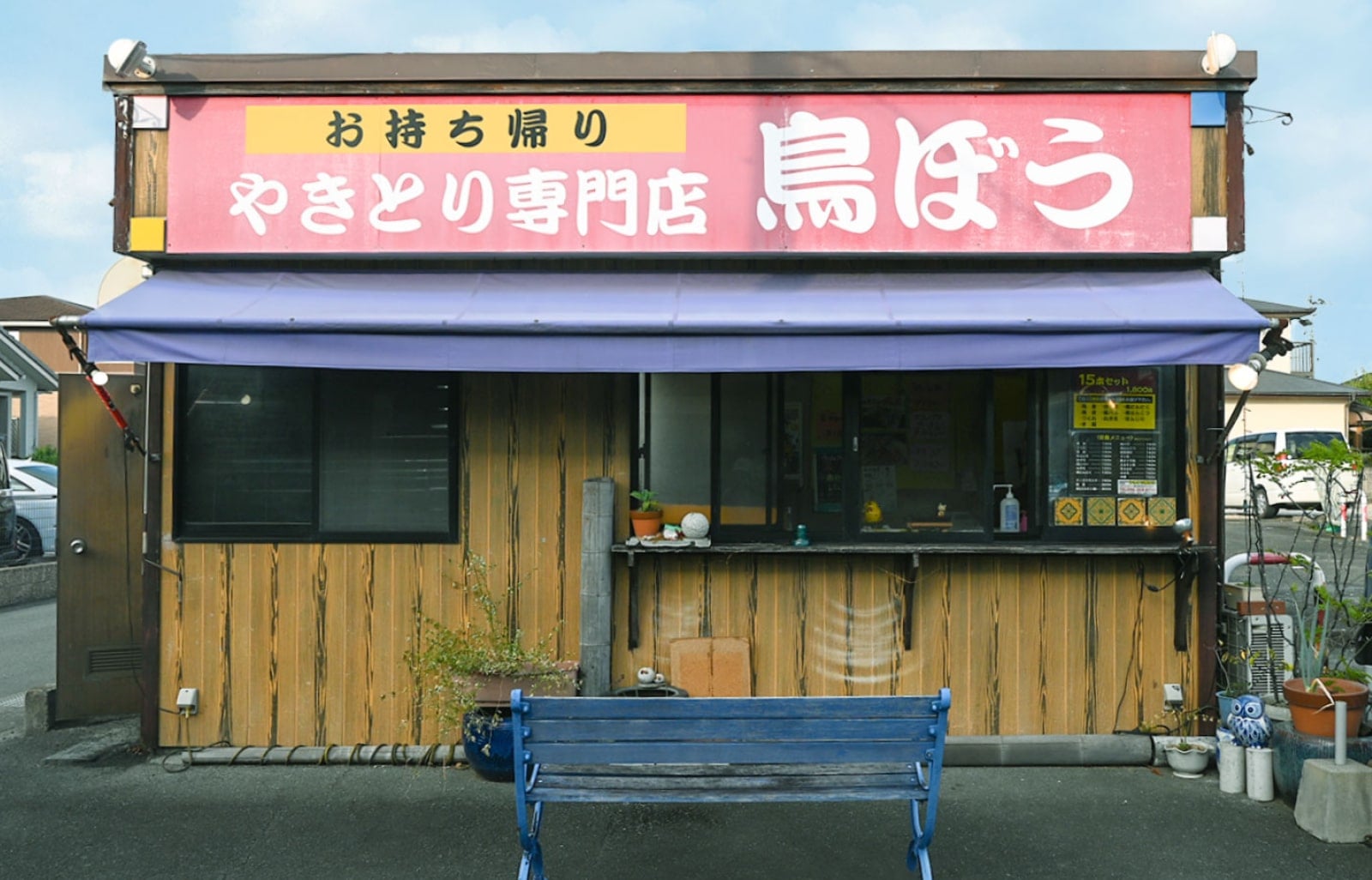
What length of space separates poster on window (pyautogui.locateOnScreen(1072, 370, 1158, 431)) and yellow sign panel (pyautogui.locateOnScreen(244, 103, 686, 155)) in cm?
295

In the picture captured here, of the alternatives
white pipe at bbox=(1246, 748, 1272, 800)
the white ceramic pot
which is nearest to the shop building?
the white ceramic pot

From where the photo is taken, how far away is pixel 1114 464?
5.99 m

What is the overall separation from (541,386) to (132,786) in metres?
3.28

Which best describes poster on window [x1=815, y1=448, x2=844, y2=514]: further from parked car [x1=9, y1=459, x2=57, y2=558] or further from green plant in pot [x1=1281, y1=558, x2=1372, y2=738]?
parked car [x1=9, y1=459, x2=57, y2=558]

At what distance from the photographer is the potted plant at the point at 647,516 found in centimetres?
592

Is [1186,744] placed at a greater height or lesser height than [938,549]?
lesser

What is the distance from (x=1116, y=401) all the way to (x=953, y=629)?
174 cm

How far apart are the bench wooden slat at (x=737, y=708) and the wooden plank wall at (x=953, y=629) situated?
7.45 ft

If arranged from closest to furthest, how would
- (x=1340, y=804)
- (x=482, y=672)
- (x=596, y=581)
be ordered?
(x=1340, y=804) → (x=482, y=672) → (x=596, y=581)

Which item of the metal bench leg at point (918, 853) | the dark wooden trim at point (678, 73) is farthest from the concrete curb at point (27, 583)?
the metal bench leg at point (918, 853)

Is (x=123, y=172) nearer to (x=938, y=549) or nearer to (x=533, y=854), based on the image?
(x=533, y=854)

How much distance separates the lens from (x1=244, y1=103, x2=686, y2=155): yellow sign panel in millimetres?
5965

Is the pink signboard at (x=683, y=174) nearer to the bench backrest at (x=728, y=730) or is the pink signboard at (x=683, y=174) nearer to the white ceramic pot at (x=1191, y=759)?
the white ceramic pot at (x=1191, y=759)

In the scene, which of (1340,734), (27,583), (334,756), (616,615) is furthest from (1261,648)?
(27,583)
